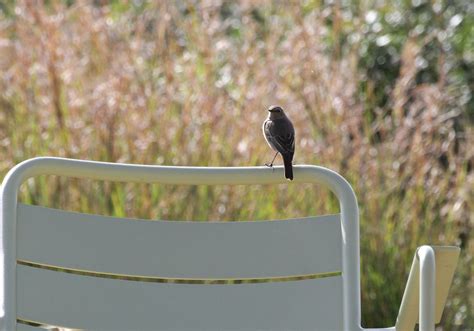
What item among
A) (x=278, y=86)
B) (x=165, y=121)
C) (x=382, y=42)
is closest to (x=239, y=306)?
(x=165, y=121)

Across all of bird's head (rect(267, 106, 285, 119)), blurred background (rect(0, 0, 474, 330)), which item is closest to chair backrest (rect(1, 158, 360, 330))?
bird's head (rect(267, 106, 285, 119))

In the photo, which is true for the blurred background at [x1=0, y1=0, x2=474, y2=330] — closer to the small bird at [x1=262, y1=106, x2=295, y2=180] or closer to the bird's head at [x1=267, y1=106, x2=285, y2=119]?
the bird's head at [x1=267, y1=106, x2=285, y2=119]

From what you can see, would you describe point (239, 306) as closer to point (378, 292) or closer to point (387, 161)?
point (378, 292)

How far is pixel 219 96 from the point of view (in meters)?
4.43

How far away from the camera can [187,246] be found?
6.86ft

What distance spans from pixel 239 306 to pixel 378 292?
191cm

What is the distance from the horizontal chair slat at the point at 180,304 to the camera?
2049 millimetres

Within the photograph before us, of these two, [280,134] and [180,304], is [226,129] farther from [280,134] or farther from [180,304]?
[180,304]

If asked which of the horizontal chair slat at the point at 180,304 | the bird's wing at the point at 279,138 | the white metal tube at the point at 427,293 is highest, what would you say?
the bird's wing at the point at 279,138

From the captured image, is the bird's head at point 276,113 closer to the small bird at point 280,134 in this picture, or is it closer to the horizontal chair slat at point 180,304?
the small bird at point 280,134

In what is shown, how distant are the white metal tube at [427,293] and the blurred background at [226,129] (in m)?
2.09

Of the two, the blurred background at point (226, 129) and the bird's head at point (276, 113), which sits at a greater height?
the bird's head at point (276, 113)

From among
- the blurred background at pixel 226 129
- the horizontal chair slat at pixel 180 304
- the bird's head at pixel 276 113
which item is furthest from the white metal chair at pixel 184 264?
the blurred background at pixel 226 129

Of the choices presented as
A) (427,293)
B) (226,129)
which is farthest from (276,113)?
(226,129)
